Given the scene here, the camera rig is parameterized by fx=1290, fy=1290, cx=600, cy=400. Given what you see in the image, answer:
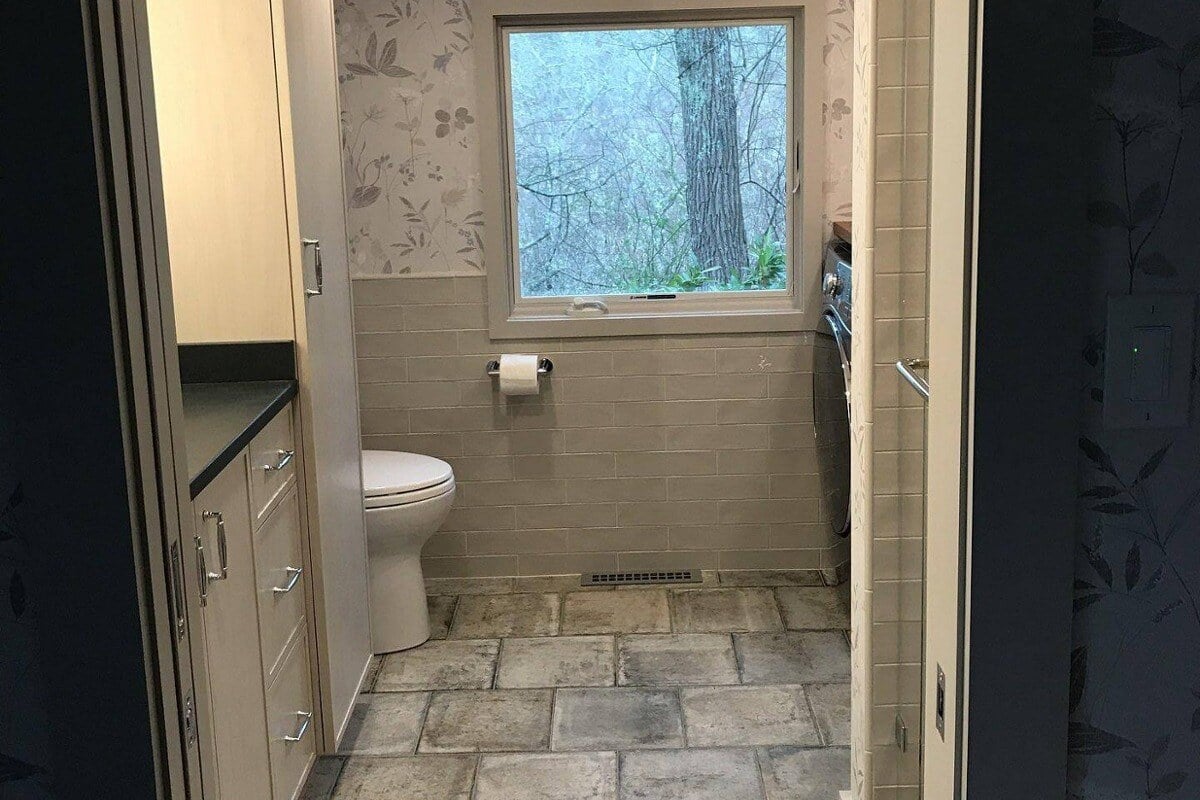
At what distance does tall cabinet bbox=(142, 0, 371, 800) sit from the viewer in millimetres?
2445

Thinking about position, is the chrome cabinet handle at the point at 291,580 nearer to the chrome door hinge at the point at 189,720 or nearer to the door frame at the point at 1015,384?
the chrome door hinge at the point at 189,720

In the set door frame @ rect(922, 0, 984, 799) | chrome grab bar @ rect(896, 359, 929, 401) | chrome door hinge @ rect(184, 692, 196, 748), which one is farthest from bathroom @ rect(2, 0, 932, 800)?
door frame @ rect(922, 0, 984, 799)

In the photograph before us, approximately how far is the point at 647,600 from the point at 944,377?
3.00 m

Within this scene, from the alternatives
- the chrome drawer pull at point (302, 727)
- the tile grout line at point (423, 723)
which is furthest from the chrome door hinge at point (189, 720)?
the tile grout line at point (423, 723)

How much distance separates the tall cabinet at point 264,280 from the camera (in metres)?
2.45

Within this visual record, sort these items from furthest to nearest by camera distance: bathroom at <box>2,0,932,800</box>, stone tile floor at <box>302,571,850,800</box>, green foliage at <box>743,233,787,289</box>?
green foliage at <box>743,233,787,289</box>
stone tile floor at <box>302,571,850,800</box>
bathroom at <box>2,0,932,800</box>

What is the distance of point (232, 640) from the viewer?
230 centimetres

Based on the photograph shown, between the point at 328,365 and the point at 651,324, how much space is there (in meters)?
1.35

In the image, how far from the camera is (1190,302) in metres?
1.08

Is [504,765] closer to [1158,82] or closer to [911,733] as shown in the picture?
[911,733]

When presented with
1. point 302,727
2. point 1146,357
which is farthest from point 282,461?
point 1146,357

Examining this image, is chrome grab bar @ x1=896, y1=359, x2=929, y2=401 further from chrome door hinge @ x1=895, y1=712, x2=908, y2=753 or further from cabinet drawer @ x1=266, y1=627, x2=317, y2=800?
cabinet drawer @ x1=266, y1=627, x2=317, y2=800

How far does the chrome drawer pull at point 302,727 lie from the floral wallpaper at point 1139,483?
1.94 metres

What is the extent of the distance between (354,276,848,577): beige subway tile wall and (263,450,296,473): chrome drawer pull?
1.32 metres
